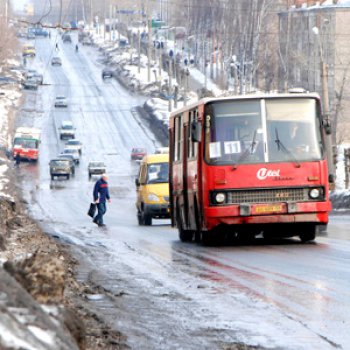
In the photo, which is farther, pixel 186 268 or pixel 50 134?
pixel 50 134

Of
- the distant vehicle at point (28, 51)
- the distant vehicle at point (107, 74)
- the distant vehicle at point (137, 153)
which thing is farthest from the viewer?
the distant vehicle at point (28, 51)

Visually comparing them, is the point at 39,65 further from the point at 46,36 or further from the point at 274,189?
the point at 274,189

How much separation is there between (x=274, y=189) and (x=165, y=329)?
11389 millimetres

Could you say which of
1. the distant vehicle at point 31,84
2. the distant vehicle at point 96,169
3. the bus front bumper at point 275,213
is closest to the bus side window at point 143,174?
the bus front bumper at point 275,213

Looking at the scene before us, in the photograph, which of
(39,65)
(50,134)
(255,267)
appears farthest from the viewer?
(39,65)

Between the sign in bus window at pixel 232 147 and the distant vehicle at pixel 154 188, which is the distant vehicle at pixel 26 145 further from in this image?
the sign in bus window at pixel 232 147

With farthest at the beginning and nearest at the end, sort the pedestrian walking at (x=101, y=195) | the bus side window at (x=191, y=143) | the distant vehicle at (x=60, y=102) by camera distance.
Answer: the distant vehicle at (x=60, y=102)
the pedestrian walking at (x=101, y=195)
the bus side window at (x=191, y=143)

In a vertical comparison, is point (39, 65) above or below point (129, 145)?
above

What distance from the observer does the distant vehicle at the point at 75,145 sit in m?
103

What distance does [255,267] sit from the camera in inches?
619

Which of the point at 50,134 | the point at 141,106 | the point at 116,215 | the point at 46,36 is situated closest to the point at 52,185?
the point at 116,215

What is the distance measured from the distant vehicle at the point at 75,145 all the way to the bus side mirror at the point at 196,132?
8098 centimetres

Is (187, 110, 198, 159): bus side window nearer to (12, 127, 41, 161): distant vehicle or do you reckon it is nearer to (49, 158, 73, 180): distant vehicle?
(49, 158, 73, 180): distant vehicle

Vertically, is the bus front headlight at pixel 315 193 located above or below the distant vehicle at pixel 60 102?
below
